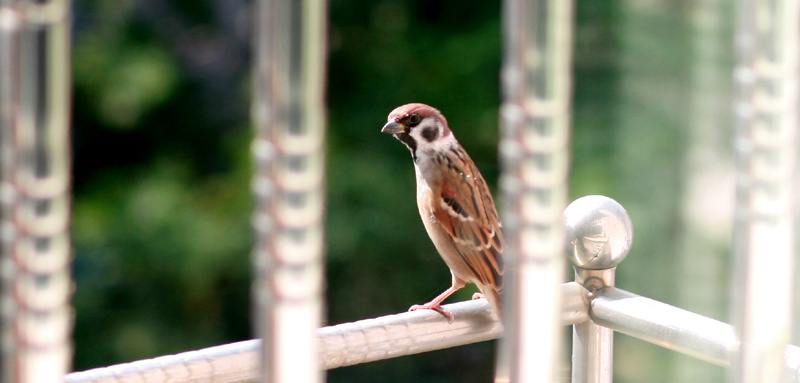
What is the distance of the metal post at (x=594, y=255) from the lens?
3.21ft

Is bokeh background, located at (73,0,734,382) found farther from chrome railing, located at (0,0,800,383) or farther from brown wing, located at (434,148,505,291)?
chrome railing, located at (0,0,800,383)

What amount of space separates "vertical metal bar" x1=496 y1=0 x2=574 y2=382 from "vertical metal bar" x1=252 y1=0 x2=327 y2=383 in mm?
77

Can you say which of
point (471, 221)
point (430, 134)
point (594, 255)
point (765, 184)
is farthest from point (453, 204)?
point (765, 184)

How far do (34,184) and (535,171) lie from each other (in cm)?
19

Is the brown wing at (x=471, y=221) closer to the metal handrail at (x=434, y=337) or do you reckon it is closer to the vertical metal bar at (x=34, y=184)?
the metal handrail at (x=434, y=337)

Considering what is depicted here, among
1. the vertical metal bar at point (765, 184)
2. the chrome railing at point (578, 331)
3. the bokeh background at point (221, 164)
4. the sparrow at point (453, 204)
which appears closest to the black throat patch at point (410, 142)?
the sparrow at point (453, 204)

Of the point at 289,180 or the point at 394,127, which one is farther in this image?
the point at 394,127

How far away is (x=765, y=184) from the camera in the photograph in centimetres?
43

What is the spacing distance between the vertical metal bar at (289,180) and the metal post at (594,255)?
656mm

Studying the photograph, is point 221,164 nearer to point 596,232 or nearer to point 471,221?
point 471,221

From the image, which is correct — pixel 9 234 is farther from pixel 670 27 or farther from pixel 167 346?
pixel 167 346

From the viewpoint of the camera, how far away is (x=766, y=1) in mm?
416

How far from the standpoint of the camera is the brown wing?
179 centimetres

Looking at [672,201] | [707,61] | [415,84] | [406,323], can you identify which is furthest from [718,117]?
[415,84]
